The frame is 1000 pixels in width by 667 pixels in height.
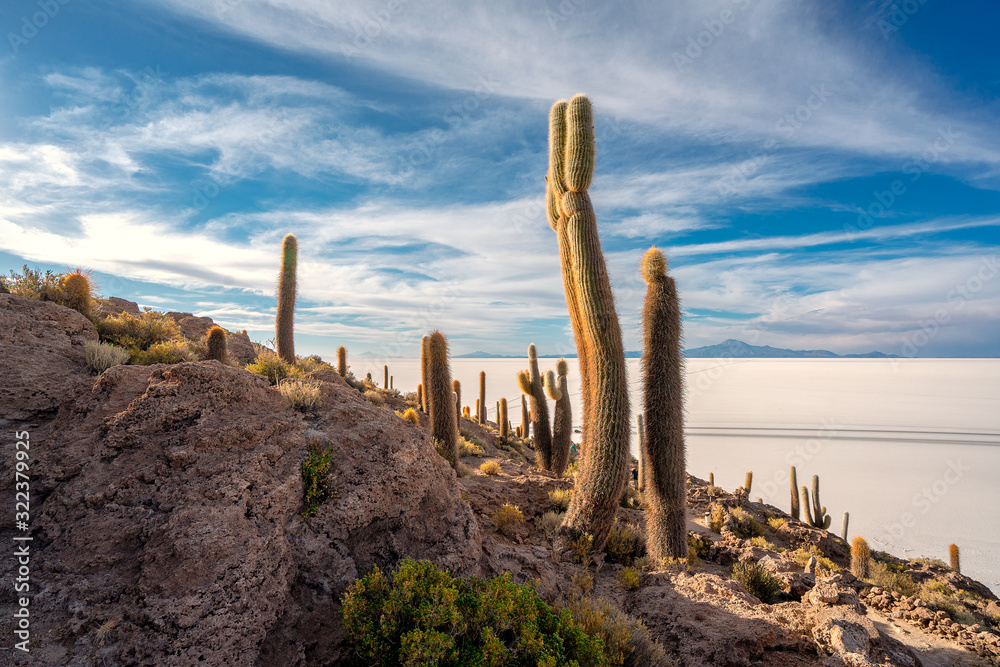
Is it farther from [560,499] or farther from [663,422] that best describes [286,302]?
[663,422]

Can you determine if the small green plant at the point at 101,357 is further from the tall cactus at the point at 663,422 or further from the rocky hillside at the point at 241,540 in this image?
the tall cactus at the point at 663,422

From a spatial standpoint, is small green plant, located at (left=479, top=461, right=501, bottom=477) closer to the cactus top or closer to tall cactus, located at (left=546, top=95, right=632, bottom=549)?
tall cactus, located at (left=546, top=95, right=632, bottom=549)

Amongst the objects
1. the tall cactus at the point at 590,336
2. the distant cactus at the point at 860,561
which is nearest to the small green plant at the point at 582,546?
the tall cactus at the point at 590,336

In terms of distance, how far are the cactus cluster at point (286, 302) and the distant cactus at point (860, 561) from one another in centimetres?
1831

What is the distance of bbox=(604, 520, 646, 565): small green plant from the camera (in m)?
8.61

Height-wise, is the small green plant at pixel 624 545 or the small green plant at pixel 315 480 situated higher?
the small green plant at pixel 315 480

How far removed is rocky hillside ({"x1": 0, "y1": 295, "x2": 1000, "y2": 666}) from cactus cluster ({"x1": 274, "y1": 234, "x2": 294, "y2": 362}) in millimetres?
9476

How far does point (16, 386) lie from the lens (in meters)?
5.43

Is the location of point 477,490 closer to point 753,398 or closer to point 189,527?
point 189,527

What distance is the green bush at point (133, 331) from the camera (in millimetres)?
8227

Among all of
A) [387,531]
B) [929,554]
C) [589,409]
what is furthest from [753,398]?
[387,531]

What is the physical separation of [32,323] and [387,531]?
6.69 meters

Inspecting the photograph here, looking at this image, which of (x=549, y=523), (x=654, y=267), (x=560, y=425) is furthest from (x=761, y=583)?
(x=560, y=425)

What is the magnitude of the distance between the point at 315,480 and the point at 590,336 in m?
5.44
